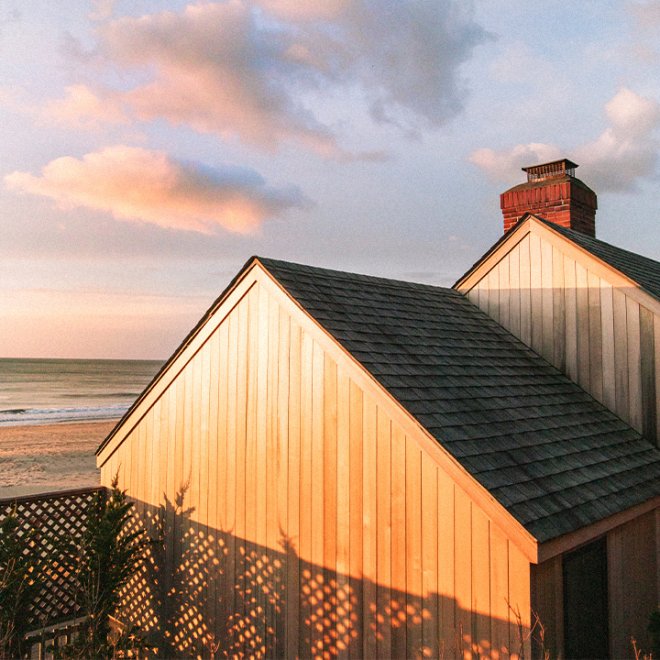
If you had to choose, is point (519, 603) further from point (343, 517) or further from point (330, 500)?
point (330, 500)

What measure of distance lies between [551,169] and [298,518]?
29.6 feet

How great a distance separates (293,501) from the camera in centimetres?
646

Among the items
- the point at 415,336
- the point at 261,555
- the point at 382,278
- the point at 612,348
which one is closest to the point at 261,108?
the point at 382,278

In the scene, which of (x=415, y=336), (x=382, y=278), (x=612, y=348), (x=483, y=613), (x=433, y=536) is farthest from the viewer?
(x=382, y=278)

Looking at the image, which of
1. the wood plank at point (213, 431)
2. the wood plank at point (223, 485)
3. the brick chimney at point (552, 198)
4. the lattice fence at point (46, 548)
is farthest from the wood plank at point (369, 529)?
the brick chimney at point (552, 198)

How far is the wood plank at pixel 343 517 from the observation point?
5812 millimetres

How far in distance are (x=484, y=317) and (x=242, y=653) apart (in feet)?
21.4

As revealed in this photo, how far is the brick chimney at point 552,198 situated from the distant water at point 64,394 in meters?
44.4

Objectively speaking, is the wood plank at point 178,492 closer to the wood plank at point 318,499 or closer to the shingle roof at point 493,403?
the wood plank at point 318,499

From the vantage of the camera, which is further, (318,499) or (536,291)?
(536,291)

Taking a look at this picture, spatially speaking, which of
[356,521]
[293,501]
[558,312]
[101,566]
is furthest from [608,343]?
[101,566]

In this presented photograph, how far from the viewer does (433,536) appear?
525cm

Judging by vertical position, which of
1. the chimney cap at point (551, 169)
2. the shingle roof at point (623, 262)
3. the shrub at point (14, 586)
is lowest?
the shrub at point (14, 586)

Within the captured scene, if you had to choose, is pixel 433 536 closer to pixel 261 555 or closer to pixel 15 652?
pixel 261 555
